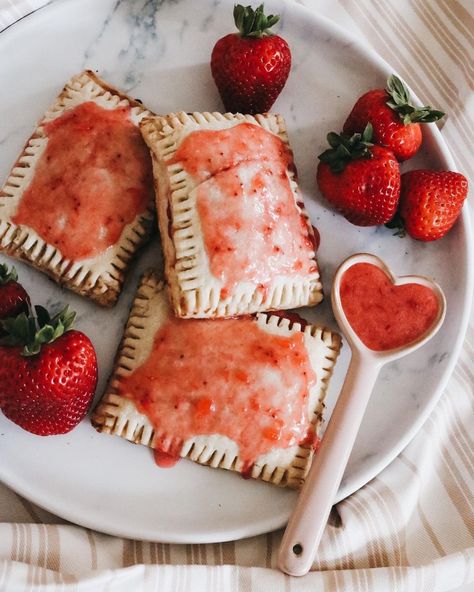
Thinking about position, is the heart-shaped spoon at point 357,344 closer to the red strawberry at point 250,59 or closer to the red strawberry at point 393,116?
the red strawberry at point 393,116

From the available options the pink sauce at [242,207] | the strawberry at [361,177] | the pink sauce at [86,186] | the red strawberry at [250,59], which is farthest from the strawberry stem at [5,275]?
the strawberry at [361,177]

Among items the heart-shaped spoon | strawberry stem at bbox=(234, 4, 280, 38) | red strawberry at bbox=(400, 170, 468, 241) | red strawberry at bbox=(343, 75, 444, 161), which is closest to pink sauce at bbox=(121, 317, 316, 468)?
the heart-shaped spoon

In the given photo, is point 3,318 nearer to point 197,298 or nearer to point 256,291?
point 197,298

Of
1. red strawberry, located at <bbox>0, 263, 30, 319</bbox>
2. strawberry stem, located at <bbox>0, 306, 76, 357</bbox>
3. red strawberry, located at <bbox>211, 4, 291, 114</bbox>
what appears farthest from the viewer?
red strawberry, located at <bbox>211, 4, 291, 114</bbox>

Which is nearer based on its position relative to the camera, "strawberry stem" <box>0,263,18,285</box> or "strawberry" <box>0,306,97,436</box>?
"strawberry" <box>0,306,97,436</box>

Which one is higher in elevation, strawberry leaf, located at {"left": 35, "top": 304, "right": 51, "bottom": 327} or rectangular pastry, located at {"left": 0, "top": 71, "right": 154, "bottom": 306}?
rectangular pastry, located at {"left": 0, "top": 71, "right": 154, "bottom": 306}

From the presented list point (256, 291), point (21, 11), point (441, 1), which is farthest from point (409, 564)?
point (21, 11)

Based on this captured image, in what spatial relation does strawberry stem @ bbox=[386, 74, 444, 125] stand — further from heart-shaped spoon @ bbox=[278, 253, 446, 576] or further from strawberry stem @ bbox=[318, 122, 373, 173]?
heart-shaped spoon @ bbox=[278, 253, 446, 576]

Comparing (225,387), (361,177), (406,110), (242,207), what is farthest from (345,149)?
(225,387)
